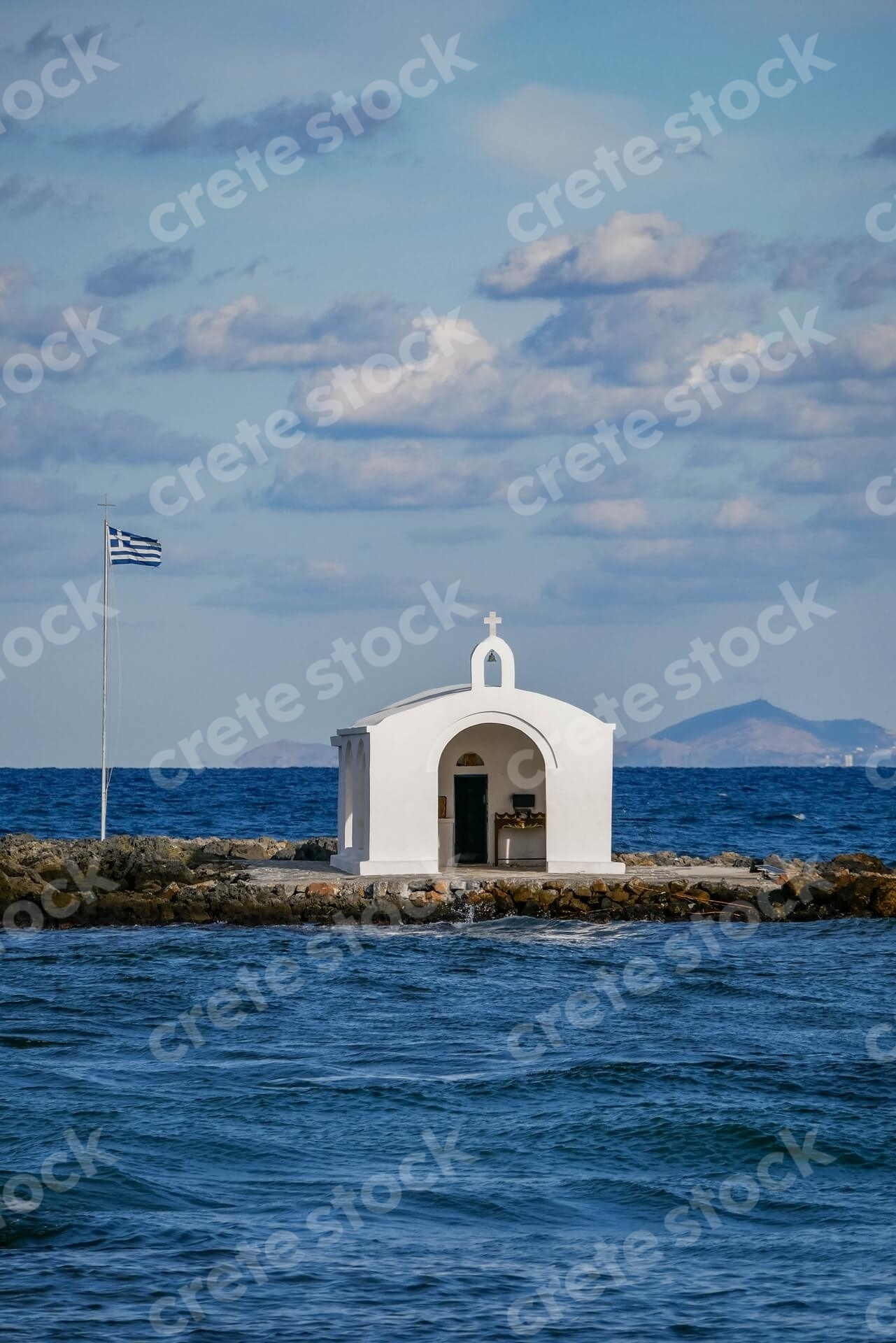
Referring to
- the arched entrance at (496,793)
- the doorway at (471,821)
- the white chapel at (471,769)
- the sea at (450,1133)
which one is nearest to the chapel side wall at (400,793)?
the white chapel at (471,769)

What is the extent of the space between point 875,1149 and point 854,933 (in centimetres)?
1276

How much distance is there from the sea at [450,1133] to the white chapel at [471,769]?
80.2 inches

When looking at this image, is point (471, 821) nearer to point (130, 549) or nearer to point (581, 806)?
point (581, 806)

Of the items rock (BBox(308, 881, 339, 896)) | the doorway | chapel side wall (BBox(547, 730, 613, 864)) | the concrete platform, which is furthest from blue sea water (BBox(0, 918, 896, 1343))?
the doorway

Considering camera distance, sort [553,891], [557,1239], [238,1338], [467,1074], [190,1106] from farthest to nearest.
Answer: [553,891]
[467,1074]
[190,1106]
[557,1239]
[238,1338]

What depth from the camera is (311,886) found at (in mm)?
27031

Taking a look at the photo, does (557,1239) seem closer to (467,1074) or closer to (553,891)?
(467,1074)

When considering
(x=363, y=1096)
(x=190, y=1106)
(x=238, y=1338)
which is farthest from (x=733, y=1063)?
(x=238, y=1338)

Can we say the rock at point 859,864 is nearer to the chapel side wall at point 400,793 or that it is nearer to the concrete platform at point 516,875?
the concrete platform at point 516,875

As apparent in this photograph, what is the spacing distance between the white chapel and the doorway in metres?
0.42

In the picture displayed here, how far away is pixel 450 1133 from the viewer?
15.1 meters

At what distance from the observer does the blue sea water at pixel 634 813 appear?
184ft

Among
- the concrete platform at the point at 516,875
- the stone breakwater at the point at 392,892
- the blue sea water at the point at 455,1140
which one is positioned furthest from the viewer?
the concrete platform at the point at 516,875

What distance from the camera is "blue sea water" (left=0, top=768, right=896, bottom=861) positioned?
184 ft
